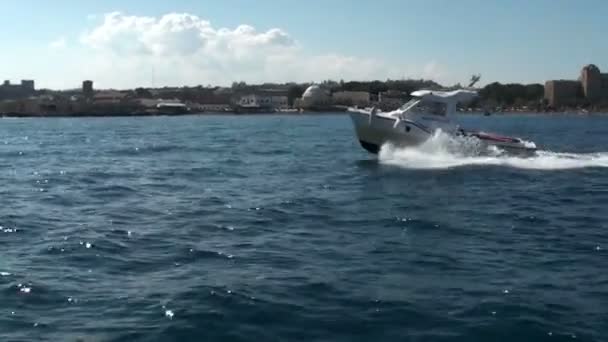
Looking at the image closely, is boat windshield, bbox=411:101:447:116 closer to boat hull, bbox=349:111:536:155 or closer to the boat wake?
boat hull, bbox=349:111:536:155

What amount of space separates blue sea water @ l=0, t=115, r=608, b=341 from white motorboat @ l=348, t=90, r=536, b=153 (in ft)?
22.7

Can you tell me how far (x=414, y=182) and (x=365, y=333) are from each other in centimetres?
1839

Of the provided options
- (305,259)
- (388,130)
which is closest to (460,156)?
(388,130)

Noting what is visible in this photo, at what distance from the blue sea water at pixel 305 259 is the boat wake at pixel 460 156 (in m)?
5.82

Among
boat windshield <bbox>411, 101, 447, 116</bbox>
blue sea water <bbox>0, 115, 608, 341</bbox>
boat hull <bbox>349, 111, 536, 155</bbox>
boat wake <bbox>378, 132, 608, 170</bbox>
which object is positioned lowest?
blue sea water <bbox>0, 115, 608, 341</bbox>

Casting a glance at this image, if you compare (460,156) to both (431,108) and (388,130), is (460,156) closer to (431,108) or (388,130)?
(431,108)

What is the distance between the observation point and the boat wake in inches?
1356

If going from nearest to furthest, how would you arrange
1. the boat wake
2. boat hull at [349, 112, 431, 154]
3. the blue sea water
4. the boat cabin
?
the blue sea water → the boat wake → boat hull at [349, 112, 431, 154] → the boat cabin

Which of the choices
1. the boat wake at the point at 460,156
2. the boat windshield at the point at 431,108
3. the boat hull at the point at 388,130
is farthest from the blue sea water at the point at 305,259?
the boat windshield at the point at 431,108

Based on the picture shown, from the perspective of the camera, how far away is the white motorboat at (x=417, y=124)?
35375 millimetres

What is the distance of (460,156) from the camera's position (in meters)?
35.9

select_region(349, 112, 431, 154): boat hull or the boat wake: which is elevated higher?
select_region(349, 112, 431, 154): boat hull

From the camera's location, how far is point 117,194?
952 inches

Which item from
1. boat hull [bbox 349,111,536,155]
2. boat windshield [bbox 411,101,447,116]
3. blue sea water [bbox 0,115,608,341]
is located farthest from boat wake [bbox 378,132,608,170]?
blue sea water [bbox 0,115,608,341]
